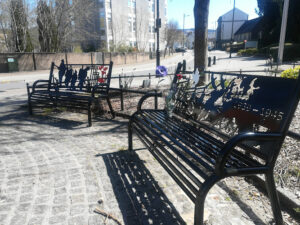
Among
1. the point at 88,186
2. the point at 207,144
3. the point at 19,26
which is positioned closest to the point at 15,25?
the point at 19,26

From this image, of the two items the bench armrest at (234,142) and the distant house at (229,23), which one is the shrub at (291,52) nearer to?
the bench armrest at (234,142)

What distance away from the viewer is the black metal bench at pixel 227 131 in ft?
5.91

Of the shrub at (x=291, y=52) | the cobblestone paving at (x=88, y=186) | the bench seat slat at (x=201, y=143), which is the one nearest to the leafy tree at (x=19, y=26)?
the cobblestone paving at (x=88, y=186)

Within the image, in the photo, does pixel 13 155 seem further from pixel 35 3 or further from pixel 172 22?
pixel 172 22

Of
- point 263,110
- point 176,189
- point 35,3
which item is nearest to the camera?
point 263,110

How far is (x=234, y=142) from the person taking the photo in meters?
1.68

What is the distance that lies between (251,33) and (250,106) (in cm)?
6785

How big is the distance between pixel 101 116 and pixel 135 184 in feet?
10.8

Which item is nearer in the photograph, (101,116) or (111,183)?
(111,183)

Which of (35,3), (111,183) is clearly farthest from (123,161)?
(35,3)

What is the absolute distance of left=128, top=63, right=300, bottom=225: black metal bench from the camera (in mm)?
1802

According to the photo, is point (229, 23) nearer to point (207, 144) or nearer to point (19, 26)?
point (19, 26)

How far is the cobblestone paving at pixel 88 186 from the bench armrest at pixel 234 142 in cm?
75

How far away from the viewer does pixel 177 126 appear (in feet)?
9.98
